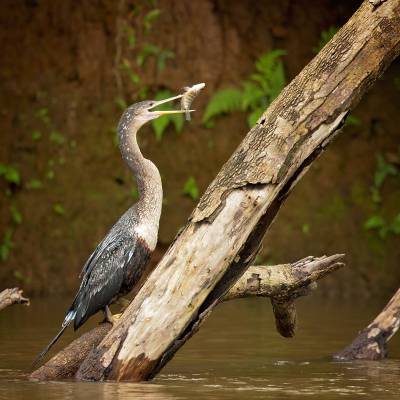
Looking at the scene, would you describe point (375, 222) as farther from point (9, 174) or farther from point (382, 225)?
point (9, 174)

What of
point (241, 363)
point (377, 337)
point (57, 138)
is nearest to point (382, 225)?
point (57, 138)

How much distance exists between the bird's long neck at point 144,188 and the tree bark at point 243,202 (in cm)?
86

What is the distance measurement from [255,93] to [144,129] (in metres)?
1.82

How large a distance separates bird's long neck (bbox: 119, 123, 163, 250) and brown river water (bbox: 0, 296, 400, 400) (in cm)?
98

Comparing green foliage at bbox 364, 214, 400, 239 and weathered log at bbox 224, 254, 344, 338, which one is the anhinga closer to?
weathered log at bbox 224, 254, 344, 338

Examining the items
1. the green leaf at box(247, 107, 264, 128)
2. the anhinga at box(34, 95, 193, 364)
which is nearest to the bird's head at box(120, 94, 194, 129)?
the anhinga at box(34, 95, 193, 364)

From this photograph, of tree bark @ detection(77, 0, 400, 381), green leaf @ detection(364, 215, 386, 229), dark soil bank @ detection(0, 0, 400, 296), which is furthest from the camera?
dark soil bank @ detection(0, 0, 400, 296)

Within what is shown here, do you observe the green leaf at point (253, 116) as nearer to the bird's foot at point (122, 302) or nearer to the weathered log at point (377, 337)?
the weathered log at point (377, 337)

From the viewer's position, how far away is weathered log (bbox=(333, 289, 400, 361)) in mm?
7746

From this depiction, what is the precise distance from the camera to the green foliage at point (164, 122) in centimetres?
1598

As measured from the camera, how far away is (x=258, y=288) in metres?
6.76

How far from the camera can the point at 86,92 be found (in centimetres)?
1630

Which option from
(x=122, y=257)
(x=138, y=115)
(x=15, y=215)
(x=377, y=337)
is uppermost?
(x=15, y=215)

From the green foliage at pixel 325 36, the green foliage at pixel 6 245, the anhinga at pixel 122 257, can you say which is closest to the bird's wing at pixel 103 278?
the anhinga at pixel 122 257
